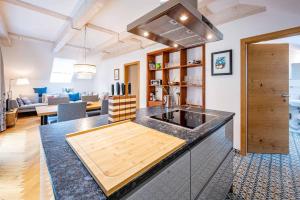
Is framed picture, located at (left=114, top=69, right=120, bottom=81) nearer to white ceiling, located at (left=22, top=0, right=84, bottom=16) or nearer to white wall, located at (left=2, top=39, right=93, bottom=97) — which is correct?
white wall, located at (left=2, top=39, right=93, bottom=97)

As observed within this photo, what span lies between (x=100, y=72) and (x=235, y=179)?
21.6 feet

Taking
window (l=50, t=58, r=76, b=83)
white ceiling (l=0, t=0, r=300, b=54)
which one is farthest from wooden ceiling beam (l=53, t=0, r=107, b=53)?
window (l=50, t=58, r=76, b=83)

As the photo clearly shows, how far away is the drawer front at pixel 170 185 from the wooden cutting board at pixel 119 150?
0.06 metres

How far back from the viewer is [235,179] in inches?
74.9

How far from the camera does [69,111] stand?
8.32ft

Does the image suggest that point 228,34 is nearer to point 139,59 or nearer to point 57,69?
point 139,59

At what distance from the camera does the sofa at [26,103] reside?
17.1 ft

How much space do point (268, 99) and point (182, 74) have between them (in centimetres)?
165

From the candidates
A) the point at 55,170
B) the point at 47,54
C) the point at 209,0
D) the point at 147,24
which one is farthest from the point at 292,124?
the point at 47,54

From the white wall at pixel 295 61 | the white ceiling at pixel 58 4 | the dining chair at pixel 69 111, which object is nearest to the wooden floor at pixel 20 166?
the dining chair at pixel 69 111

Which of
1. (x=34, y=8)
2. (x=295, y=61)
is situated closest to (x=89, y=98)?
(x=34, y=8)

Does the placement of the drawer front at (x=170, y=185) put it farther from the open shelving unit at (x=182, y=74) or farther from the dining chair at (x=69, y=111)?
the open shelving unit at (x=182, y=74)

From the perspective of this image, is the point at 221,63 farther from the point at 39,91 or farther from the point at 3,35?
Result: the point at 39,91

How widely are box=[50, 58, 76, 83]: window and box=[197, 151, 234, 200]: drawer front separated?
283 inches
